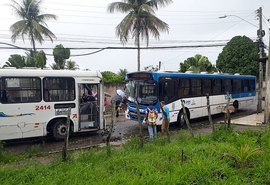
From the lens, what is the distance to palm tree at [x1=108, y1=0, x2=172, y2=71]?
24469 millimetres

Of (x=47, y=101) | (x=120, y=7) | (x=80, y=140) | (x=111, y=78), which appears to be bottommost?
(x=80, y=140)

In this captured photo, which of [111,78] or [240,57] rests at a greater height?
[240,57]

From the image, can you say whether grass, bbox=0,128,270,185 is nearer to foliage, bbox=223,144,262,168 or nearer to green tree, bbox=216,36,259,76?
foliage, bbox=223,144,262,168

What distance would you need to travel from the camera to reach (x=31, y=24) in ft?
85.3

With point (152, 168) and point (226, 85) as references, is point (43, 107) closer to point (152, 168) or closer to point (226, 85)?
point (152, 168)

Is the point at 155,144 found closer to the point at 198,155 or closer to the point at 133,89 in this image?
the point at 198,155

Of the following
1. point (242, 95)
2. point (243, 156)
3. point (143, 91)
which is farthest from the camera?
point (242, 95)

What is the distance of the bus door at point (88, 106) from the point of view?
38.1 feet

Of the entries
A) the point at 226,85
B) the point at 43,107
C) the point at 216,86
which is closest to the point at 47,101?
the point at 43,107

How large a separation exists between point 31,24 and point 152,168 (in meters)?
23.4

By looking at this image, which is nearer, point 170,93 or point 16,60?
point 170,93

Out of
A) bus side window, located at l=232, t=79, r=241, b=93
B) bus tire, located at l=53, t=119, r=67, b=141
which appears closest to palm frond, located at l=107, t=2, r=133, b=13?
bus side window, located at l=232, t=79, r=241, b=93

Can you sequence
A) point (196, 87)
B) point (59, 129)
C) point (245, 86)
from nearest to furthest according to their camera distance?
point (59, 129) → point (196, 87) → point (245, 86)

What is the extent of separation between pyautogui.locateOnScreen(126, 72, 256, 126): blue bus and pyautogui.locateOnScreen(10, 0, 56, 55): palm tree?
616 inches
